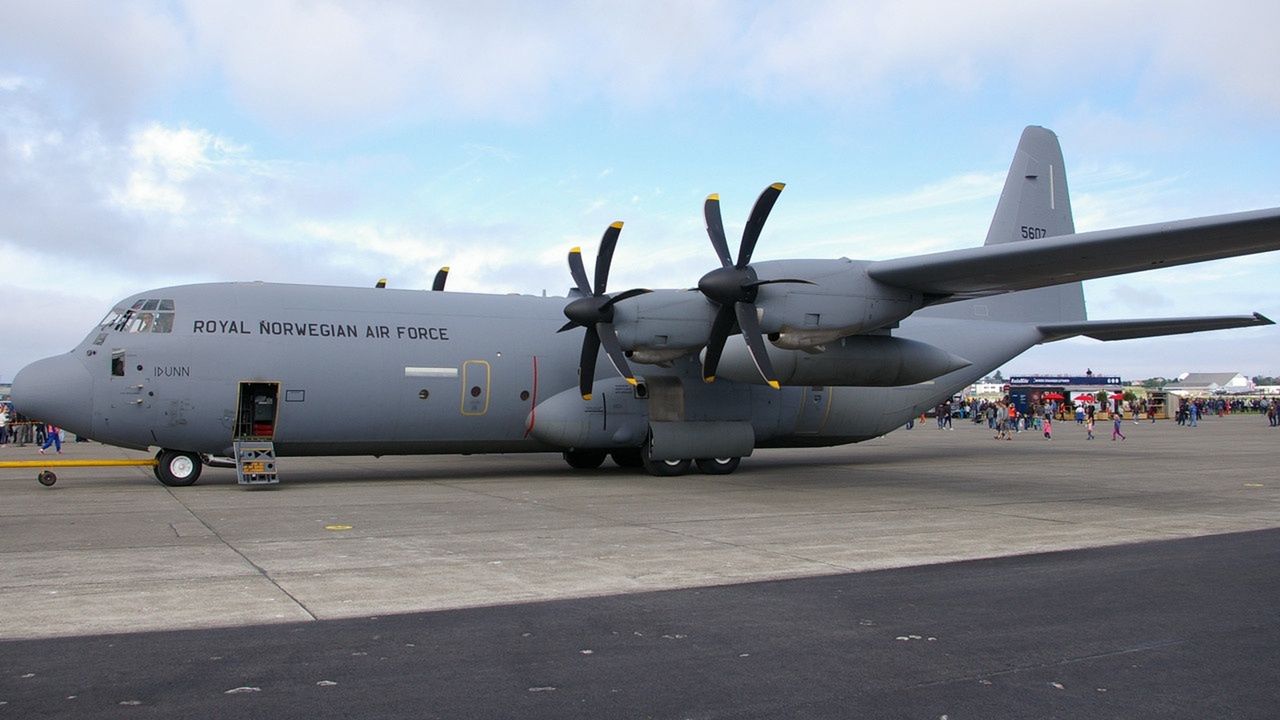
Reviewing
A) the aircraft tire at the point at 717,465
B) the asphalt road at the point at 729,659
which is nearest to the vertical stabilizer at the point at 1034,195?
the aircraft tire at the point at 717,465

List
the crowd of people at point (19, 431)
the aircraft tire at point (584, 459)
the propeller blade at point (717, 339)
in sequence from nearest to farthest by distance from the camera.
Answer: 1. the propeller blade at point (717, 339)
2. the aircraft tire at point (584, 459)
3. the crowd of people at point (19, 431)

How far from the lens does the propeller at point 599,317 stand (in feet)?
57.9

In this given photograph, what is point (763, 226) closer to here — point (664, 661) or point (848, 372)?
point (848, 372)

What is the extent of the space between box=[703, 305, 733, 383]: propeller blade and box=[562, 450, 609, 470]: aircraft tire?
5203 millimetres

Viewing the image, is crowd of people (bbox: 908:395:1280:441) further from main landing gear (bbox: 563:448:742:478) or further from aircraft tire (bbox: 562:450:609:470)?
aircraft tire (bbox: 562:450:609:470)

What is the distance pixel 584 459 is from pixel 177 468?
8.37 metres

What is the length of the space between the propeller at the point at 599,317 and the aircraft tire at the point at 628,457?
3.06 metres

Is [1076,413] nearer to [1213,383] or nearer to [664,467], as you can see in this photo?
[664,467]

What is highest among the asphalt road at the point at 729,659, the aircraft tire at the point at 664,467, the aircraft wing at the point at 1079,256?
the aircraft wing at the point at 1079,256

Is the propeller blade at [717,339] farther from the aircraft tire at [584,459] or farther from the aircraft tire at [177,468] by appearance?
the aircraft tire at [177,468]

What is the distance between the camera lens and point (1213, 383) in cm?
15788

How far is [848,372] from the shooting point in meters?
17.4

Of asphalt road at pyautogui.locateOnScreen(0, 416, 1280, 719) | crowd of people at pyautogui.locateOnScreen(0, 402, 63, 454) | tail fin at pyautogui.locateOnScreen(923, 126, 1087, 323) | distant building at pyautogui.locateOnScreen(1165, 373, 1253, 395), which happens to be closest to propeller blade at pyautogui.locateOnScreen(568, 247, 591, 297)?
asphalt road at pyautogui.locateOnScreen(0, 416, 1280, 719)

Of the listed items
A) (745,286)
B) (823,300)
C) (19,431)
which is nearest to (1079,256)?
(823,300)
